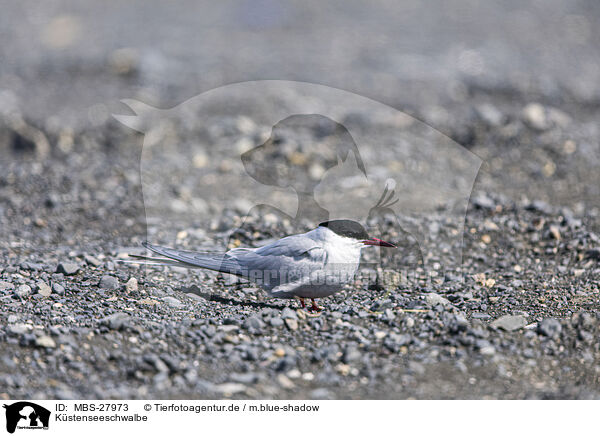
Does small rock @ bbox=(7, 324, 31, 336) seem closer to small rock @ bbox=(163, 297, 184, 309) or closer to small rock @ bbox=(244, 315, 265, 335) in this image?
small rock @ bbox=(163, 297, 184, 309)

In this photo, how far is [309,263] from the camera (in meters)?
4.43

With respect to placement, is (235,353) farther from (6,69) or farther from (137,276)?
(6,69)

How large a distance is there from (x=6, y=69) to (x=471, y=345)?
8.94m

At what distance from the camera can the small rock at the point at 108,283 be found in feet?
16.1

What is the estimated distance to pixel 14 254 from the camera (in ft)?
18.8

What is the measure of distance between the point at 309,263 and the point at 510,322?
1.37 metres

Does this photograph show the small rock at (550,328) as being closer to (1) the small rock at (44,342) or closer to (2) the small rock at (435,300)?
(2) the small rock at (435,300)

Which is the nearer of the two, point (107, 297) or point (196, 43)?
point (107, 297)

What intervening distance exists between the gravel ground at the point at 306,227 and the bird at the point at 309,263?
0.19m

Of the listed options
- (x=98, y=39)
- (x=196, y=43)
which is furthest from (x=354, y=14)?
(x=98, y=39)

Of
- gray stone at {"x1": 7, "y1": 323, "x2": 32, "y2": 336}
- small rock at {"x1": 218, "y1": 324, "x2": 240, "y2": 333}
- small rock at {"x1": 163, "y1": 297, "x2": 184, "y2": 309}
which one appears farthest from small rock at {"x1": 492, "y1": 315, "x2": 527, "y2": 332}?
gray stone at {"x1": 7, "y1": 323, "x2": 32, "y2": 336}

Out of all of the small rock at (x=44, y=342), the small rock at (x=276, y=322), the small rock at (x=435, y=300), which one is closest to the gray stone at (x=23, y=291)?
the small rock at (x=44, y=342)

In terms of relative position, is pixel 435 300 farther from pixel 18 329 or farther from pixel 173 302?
pixel 18 329
